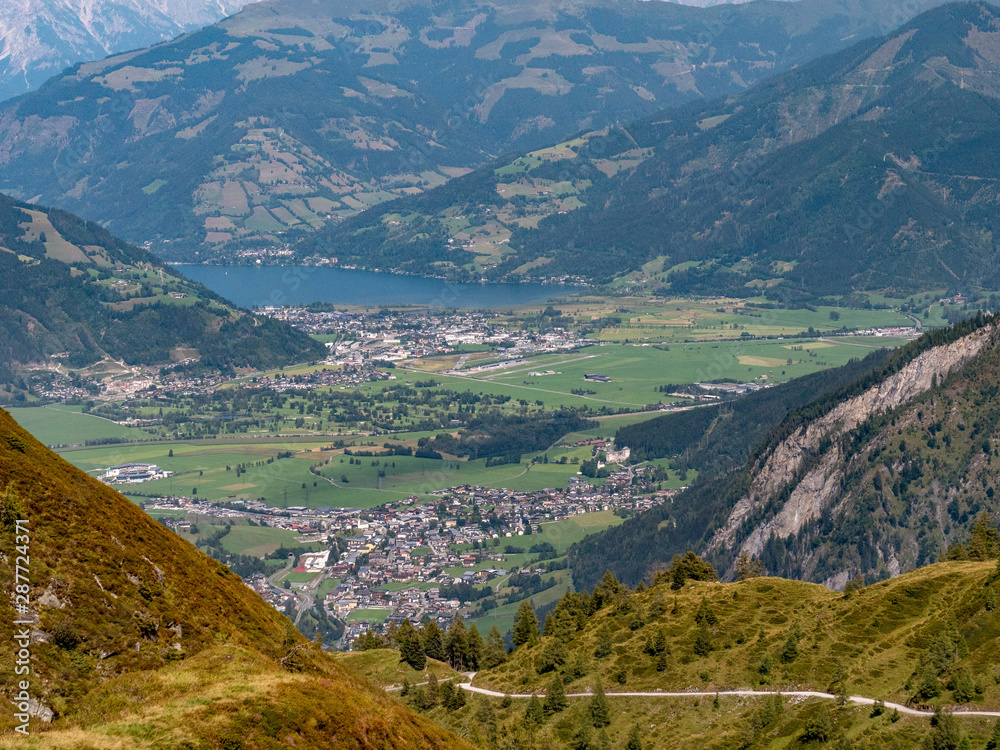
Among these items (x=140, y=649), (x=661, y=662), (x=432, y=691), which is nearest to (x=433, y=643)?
(x=432, y=691)

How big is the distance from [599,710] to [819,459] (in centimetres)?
8169

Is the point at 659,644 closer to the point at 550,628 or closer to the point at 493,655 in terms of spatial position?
the point at 550,628

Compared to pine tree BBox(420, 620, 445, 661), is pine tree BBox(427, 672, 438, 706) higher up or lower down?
higher up

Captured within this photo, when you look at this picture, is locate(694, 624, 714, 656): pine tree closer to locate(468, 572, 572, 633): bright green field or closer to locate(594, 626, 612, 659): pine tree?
locate(594, 626, 612, 659): pine tree

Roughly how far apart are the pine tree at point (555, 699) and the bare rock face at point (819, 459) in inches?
2639

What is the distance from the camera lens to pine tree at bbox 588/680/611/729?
210 ft

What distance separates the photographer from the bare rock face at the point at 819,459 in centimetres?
13325

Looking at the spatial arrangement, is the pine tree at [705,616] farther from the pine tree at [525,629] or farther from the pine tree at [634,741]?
the pine tree at [525,629]

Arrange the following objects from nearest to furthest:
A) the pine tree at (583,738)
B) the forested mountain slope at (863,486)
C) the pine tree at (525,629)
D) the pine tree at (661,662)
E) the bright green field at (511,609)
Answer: the pine tree at (583,738), the pine tree at (661,662), the pine tree at (525,629), the bright green field at (511,609), the forested mountain slope at (863,486)

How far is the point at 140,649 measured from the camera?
1797 inches

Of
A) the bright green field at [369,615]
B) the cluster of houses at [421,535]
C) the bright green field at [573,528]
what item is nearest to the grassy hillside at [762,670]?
the bright green field at [369,615]

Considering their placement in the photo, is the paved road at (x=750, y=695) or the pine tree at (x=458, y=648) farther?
the pine tree at (x=458, y=648)

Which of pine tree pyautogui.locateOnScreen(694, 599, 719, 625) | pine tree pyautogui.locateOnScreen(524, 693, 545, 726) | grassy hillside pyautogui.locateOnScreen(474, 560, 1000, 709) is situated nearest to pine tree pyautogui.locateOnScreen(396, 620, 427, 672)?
grassy hillside pyautogui.locateOnScreen(474, 560, 1000, 709)

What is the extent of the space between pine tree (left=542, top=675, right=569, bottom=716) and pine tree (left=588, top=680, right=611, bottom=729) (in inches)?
85.0
